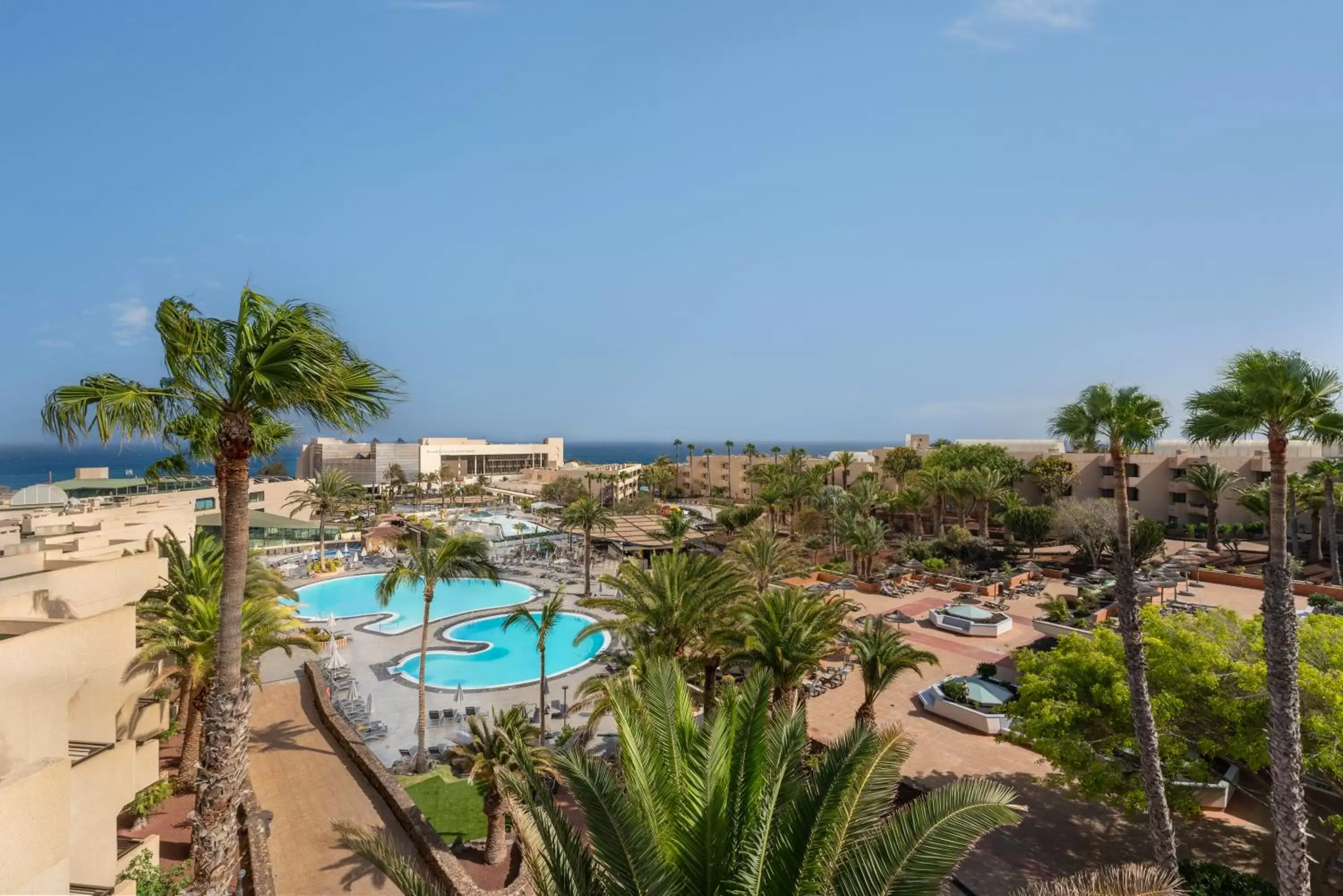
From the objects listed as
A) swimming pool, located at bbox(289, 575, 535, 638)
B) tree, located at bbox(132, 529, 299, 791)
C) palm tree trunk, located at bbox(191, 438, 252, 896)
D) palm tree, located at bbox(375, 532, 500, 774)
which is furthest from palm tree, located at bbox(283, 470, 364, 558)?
palm tree trunk, located at bbox(191, 438, 252, 896)

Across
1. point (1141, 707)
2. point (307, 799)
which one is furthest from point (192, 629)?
point (1141, 707)

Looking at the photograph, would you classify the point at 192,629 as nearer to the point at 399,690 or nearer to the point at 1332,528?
the point at 399,690

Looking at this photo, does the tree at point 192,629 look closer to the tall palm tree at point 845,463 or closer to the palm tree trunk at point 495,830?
the palm tree trunk at point 495,830

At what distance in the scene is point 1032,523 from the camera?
39.7 m

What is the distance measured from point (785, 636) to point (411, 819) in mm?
8503

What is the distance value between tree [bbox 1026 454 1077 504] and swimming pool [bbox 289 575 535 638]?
3946 cm

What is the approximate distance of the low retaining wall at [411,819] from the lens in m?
11.1

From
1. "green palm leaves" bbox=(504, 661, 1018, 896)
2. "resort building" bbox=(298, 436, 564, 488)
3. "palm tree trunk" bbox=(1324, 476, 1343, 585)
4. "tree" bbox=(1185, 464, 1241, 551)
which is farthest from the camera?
"resort building" bbox=(298, 436, 564, 488)

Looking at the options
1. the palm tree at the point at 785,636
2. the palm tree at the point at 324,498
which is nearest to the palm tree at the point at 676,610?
the palm tree at the point at 785,636

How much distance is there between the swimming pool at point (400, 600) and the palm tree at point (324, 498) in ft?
13.4

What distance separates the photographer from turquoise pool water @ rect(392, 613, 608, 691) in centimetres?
2362

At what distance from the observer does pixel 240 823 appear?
12.1 meters

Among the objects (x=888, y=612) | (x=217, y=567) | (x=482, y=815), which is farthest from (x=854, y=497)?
(x=217, y=567)

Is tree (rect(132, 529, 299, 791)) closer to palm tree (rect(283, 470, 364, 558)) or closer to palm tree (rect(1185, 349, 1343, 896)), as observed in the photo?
palm tree (rect(1185, 349, 1343, 896))
